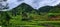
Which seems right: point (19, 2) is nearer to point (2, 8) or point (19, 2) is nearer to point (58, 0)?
point (2, 8)

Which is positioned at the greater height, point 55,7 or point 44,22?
point 55,7

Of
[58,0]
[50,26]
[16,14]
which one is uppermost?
[58,0]

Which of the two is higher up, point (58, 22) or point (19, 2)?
point (19, 2)

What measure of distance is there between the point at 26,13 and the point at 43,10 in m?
0.22

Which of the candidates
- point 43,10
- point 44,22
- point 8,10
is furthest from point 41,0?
point 8,10

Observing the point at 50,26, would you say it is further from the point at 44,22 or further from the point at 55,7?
the point at 55,7

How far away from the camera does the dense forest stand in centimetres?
226

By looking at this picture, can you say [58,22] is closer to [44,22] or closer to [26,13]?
[44,22]

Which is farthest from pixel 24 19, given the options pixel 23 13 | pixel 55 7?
pixel 55 7

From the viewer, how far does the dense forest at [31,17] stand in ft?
7.42

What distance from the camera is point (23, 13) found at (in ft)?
7.57

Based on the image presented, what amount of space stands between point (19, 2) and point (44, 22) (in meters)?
0.42

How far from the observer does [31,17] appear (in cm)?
229

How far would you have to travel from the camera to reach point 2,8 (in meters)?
2.35
